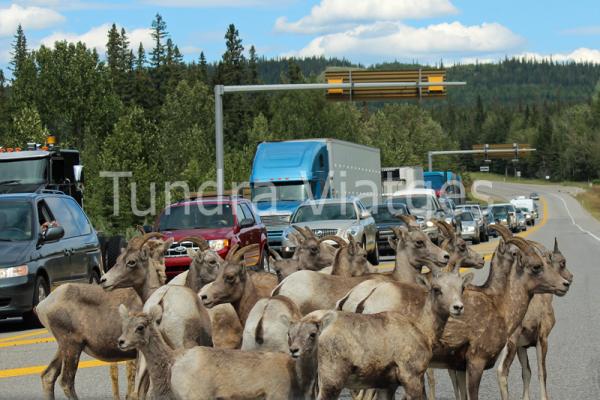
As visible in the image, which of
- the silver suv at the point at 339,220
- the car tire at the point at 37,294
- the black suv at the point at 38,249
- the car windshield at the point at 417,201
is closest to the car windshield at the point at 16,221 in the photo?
the black suv at the point at 38,249

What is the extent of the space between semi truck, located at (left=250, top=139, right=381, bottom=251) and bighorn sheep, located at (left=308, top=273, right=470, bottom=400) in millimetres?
25913

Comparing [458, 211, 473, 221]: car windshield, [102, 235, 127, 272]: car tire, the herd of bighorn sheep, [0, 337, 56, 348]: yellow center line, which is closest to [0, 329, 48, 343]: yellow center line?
[0, 337, 56, 348]: yellow center line

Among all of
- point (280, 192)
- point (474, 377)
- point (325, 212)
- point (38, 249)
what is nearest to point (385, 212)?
point (280, 192)

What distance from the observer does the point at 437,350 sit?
31.4 feet

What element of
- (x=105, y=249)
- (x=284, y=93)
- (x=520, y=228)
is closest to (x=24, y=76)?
(x=284, y=93)

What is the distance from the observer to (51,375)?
10930 mm

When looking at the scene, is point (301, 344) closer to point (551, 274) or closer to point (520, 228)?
point (551, 274)

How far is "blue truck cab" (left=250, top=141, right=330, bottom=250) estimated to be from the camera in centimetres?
3672

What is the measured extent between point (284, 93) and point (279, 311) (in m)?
102

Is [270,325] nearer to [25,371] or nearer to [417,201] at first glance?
[25,371]

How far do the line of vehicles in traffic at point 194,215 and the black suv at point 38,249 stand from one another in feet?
0.05

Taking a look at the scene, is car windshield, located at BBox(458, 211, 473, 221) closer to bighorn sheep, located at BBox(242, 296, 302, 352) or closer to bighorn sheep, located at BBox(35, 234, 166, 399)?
bighorn sheep, located at BBox(35, 234, 166, 399)

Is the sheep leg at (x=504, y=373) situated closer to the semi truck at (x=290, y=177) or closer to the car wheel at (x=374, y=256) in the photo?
the car wheel at (x=374, y=256)

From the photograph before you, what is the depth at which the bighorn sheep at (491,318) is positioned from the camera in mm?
9805
